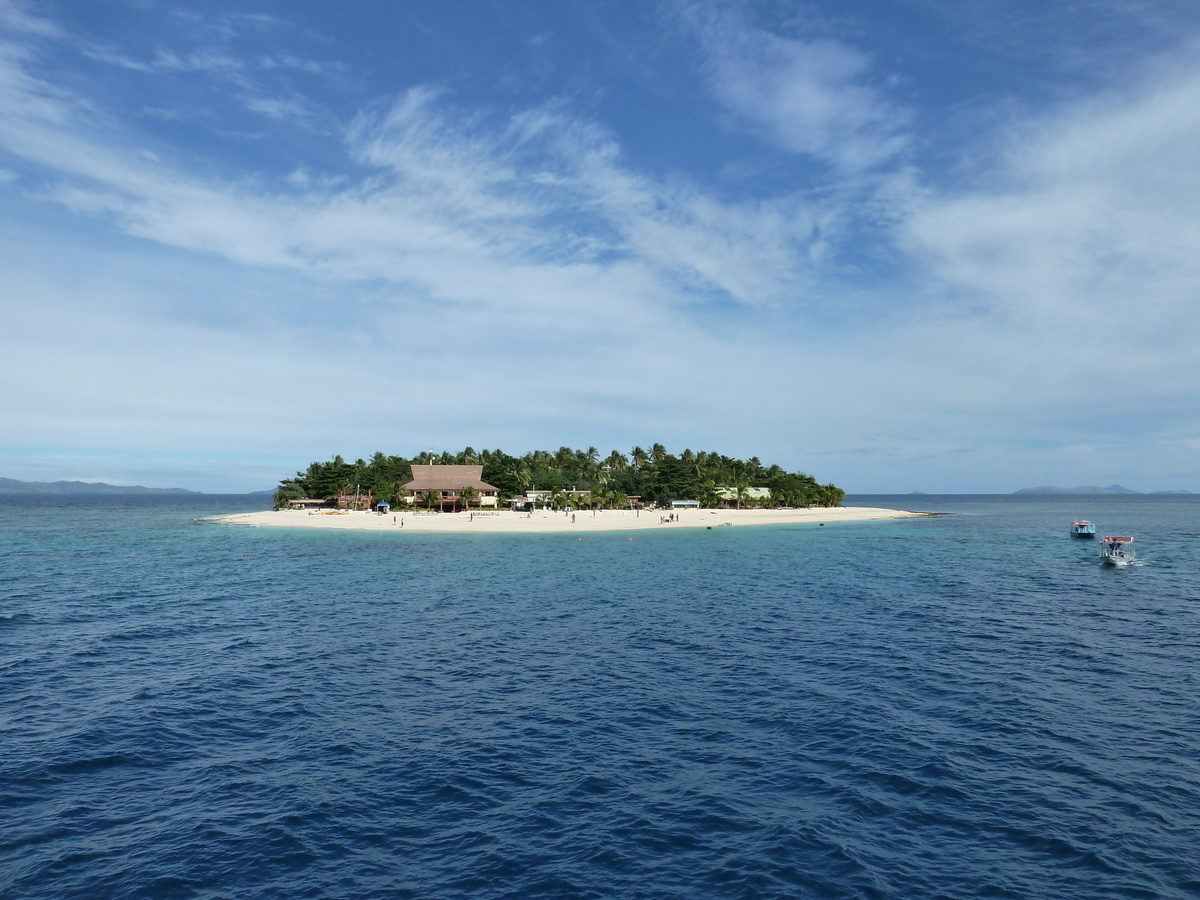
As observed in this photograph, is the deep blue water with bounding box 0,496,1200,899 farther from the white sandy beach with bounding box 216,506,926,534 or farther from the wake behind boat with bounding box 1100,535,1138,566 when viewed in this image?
the white sandy beach with bounding box 216,506,926,534

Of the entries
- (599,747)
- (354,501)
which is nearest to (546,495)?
(354,501)

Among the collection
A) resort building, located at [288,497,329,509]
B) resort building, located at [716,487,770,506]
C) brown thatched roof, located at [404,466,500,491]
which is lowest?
resort building, located at [288,497,329,509]

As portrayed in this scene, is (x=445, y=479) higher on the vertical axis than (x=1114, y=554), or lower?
higher

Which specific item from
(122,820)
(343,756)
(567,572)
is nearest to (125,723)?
(122,820)

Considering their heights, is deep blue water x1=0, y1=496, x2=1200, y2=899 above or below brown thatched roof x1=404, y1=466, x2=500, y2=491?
below

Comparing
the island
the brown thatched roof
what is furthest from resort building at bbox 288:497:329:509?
the brown thatched roof

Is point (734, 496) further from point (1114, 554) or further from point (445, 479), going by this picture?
point (1114, 554)

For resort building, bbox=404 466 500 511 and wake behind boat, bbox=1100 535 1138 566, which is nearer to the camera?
wake behind boat, bbox=1100 535 1138 566
